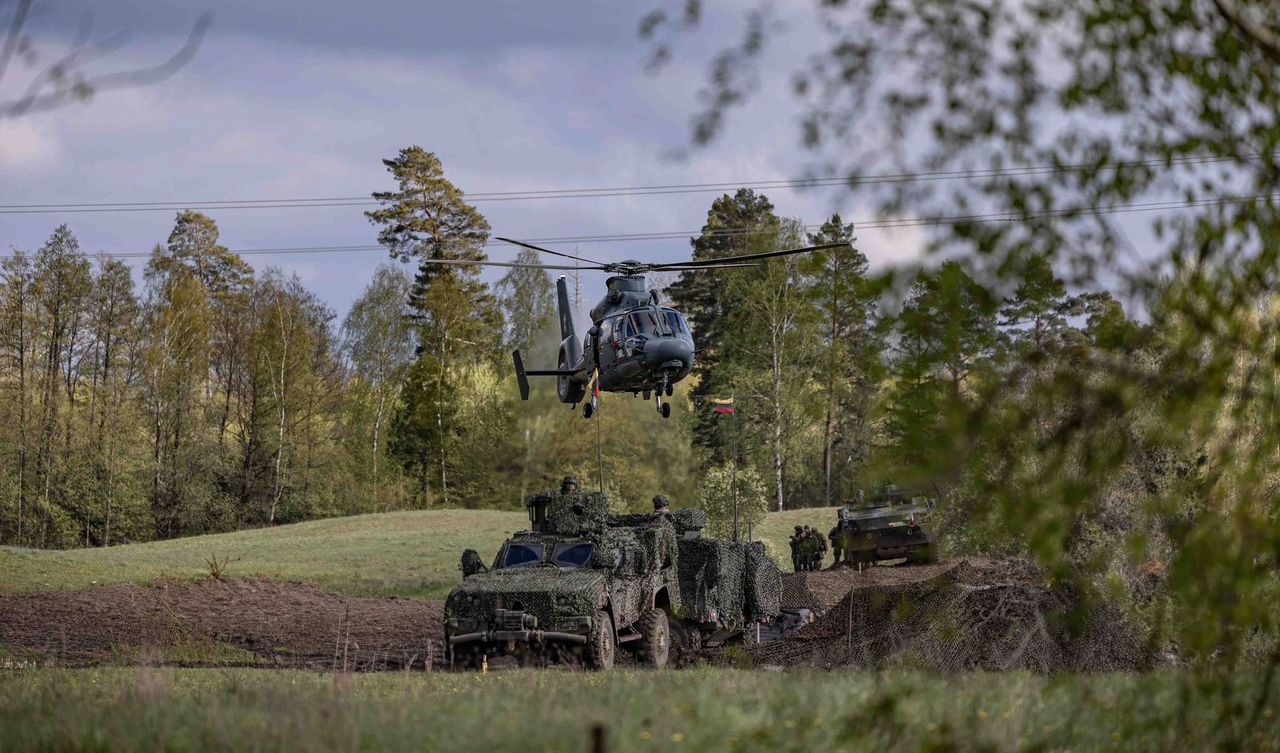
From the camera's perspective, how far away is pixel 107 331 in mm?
49469

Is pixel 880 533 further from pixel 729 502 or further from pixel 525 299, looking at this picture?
pixel 525 299

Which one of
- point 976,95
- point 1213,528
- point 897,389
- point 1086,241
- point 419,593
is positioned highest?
point 976,95

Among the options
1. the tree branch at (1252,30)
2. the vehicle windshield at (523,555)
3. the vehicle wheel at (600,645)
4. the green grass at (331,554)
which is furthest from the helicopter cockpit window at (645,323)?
the tree branch at (1252,30)

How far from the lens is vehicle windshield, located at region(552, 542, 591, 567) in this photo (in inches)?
677

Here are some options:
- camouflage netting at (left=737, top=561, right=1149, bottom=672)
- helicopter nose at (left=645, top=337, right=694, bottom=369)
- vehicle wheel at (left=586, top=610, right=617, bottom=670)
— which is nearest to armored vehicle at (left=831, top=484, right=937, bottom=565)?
helicopter nose at (left=645, top=337, right=694, bottom=369)

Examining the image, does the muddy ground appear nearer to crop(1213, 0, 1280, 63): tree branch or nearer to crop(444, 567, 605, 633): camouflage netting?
crop(444, 567, 605, 633): camouflage netting

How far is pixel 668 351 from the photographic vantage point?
21156 mm

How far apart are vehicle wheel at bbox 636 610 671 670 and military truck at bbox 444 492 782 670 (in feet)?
0.04

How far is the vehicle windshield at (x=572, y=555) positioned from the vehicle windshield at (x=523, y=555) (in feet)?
0.77

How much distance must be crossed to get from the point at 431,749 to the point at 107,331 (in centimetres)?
4774

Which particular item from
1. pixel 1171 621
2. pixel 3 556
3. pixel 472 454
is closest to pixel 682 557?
pixel 1171 621

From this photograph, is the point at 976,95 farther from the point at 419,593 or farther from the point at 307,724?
the point at 419,593

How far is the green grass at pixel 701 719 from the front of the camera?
551 cm

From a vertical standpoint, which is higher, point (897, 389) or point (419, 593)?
point (897, 389)
